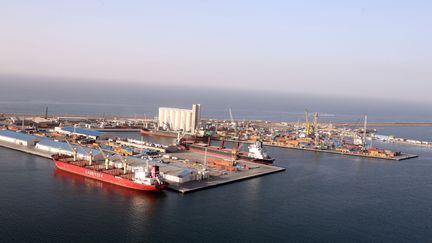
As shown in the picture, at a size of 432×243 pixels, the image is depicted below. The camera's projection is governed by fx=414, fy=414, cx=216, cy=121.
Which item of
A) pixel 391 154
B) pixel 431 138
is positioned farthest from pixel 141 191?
pixel 431 138

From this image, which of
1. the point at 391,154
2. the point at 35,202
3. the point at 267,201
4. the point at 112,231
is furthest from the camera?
the point at 391,154

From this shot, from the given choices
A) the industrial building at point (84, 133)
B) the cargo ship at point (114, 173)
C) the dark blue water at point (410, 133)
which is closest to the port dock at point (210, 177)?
the cargo ship at point (114, 173)

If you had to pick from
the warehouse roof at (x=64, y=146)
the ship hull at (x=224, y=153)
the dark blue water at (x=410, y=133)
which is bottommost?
the ship hull at (x=224, y=153)

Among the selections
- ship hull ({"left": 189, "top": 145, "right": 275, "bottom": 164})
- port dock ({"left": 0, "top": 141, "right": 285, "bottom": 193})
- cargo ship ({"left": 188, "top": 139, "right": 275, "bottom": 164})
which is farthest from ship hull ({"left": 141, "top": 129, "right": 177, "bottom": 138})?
port dock ({"left": 0, "top": 141, "right": 285, "bottom": 193})

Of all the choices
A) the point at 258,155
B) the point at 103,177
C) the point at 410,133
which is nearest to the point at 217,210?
the point at 103,177

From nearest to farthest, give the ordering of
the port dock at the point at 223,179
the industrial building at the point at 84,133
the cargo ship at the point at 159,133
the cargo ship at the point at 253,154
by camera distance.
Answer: the port dock at the point at 223,179 → the cargo ship at the point at 253,154 → the industrial building at the point at 84,133 → the cargo ship at the point at 159,133

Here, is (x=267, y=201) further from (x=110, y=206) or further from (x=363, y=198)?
(x=110, y=206)

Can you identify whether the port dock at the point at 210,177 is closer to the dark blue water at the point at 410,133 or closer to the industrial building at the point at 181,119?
the industrial building at the point at 181,119
